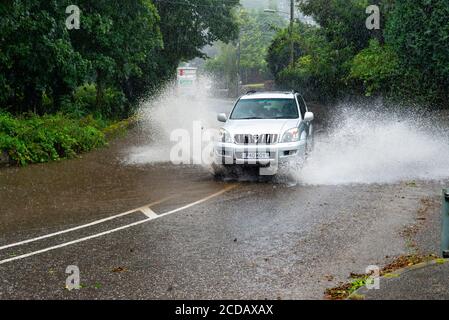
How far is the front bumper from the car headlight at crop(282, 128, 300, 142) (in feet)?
0.36

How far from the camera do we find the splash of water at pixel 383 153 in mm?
14335

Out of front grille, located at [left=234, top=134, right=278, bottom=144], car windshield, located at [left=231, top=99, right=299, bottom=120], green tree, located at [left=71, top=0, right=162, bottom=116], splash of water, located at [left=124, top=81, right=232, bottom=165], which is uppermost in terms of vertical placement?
green tree, located at [left=71, top=0, right=162, bottom=116]

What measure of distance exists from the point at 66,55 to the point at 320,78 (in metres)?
23.5

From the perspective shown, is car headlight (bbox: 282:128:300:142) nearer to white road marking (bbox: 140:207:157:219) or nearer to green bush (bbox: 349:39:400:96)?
white road marking (bbox: 140:207:157:219)

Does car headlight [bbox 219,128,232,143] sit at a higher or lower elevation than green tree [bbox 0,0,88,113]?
lower

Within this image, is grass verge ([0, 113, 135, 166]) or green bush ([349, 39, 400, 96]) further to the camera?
green bush ([349, 39, 400, 96])

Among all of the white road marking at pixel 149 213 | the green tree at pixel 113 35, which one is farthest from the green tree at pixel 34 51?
the white road marking at pixel 149 213

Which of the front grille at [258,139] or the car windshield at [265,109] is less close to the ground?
the car windshield at [265,109]

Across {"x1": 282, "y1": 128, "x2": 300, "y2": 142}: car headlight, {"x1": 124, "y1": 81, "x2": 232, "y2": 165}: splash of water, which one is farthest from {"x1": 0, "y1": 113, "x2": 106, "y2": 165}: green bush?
{"x1": 282, "y1": 128, "x2": 300, "y2": 142}: car headlight

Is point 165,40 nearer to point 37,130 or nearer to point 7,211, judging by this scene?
point 37,130

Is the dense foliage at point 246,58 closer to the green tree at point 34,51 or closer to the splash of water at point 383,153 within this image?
the splash of water at point 383,153

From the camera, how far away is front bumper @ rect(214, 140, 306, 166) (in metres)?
13.5

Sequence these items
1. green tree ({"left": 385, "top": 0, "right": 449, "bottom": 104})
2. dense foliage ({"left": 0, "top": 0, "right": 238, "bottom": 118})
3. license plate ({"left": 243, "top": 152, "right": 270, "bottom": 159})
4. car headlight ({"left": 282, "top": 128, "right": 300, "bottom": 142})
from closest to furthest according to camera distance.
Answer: license plate ({"left": 243, "top": 152, "right": 270, "bottom": 159}), car headlight ({"left": 282, "top": 128, "right": 300, "bottom": 142}), dense foliage ({"left": 0, "top": 0, "right": 238, "bottom": 118}), green tree ({"left": 385, "top": 0, "right": 449, "bottom": 104})

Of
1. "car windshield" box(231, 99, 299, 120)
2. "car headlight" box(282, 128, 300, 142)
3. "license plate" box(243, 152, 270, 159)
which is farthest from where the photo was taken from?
"car windshield" box(231, 99, 299, 120)
